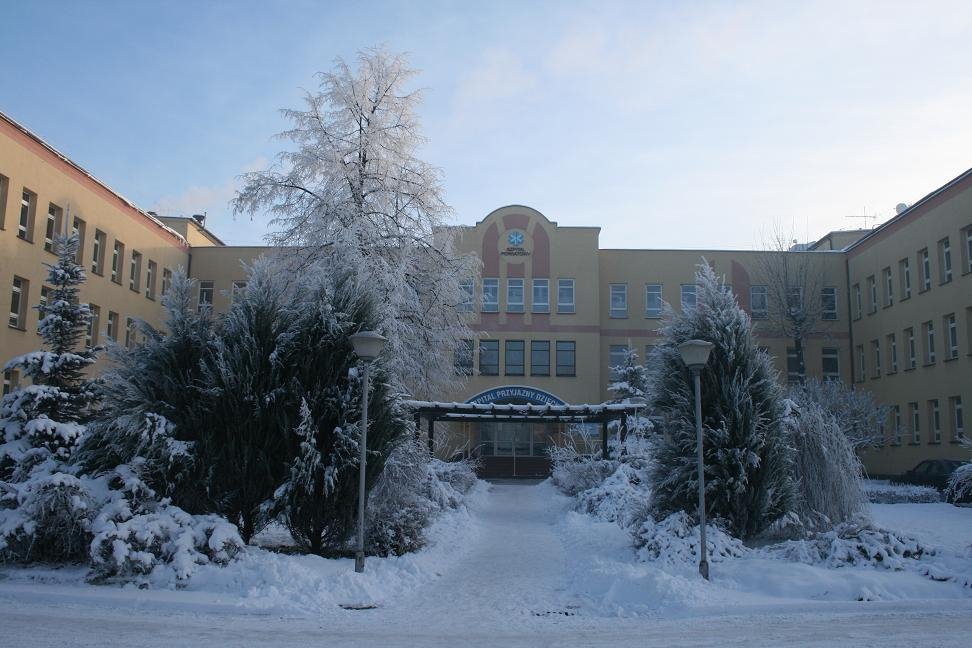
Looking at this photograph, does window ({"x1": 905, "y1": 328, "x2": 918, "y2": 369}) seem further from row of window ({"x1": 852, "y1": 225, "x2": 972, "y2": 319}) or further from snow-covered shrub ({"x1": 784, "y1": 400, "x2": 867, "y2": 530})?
snow-covered shrub ({"x1": 784, "y1": 400, "x2": 867, "y2": 530})

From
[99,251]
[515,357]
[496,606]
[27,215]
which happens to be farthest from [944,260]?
[27,215]

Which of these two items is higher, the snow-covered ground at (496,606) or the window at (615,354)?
the window at (615,354)

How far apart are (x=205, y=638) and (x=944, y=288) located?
31719 mm

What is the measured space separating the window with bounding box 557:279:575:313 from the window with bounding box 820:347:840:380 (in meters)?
12.9

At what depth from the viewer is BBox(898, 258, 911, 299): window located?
35125 millimetres

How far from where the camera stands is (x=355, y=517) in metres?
12.8

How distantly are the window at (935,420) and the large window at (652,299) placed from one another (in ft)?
42.6

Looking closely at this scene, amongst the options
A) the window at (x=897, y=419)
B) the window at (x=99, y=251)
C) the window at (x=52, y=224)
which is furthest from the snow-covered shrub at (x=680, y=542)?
the window at (x=99, y=251)

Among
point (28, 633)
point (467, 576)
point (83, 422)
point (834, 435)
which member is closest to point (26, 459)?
point (83, 422)

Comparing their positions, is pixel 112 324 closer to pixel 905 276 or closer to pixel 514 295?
pixel 514 295

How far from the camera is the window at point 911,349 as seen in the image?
34406 mm

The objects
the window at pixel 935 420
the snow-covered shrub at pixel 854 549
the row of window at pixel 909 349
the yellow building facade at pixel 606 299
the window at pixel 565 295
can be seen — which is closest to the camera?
the snow-covered shrub at pixel 854 549

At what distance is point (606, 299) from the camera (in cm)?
4147

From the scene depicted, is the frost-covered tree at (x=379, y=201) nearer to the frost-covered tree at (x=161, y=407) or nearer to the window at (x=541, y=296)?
the frost-covered tree at (x=161, y=407)
